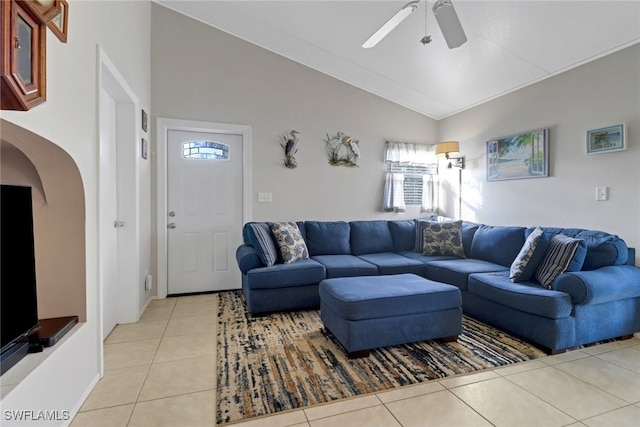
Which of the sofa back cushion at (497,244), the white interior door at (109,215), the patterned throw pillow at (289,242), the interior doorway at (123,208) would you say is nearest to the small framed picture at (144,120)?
the interior doorway at (123,208)

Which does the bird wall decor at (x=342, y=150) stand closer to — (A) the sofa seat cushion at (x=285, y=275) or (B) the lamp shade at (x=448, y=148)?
(B) the lamp shade at (x=448, y=148)

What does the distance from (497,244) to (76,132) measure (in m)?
3.67

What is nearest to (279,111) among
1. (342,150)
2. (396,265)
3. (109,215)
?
(342,150)

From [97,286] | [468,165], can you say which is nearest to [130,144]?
[97,286]

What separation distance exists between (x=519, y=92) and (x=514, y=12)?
1.20m

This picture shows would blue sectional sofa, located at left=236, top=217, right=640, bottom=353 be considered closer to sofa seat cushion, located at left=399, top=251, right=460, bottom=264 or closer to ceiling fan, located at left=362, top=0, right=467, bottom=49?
sofa seat cushion, located at left=399, top=251, right=460, bottom=264

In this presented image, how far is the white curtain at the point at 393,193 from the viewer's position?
4.38m

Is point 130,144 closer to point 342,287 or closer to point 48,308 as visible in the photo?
point 48,308

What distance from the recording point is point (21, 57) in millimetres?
1033

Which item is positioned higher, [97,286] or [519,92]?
[519,92]

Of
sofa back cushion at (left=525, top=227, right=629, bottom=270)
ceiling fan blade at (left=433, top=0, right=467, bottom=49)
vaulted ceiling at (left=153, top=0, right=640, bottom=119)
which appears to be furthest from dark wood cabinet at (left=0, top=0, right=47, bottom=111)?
sofa back cushion at (left=525, top=227, right=629, bottom=270)

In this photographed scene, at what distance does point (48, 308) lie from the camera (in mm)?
1592

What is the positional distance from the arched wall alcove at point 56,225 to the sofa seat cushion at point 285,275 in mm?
1397

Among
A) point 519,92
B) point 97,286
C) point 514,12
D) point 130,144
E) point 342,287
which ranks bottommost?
point 342,287
